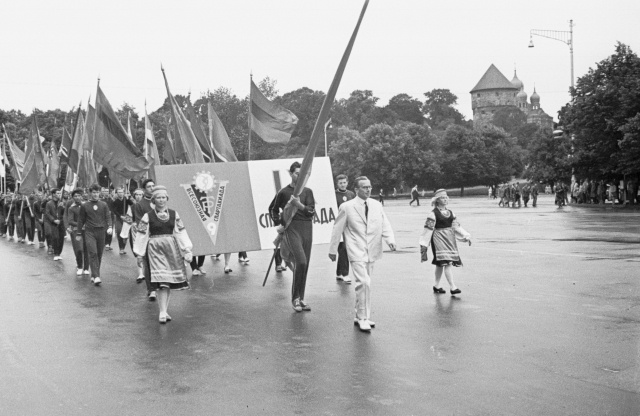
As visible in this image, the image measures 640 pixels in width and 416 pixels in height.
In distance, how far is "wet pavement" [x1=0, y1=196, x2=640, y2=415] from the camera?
5297 millimetres

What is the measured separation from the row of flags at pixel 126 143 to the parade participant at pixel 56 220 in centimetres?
74

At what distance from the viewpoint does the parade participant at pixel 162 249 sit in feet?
28.3

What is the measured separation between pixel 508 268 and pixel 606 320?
516 centimetres

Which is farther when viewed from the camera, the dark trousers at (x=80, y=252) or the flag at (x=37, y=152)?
the flag at (x=37, y=152)

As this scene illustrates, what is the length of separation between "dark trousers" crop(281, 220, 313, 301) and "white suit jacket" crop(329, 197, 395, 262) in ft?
2.99

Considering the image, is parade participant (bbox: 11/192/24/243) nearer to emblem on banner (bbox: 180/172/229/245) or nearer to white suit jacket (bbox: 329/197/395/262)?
emblem on banner (bbox: 180/172/229/245)

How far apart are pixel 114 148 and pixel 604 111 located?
31.0 metres

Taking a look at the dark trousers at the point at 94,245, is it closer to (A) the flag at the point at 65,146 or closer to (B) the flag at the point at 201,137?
(B) the flag at the point at 201,137

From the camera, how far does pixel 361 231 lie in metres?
8.32

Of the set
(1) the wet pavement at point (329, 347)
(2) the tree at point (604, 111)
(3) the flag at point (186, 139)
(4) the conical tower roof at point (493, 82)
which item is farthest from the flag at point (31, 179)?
(4) the conical tower roof at point (493, 82)

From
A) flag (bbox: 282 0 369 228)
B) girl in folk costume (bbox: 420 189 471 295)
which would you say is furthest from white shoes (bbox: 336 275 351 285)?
flag (bbox: 282 0 369 228)

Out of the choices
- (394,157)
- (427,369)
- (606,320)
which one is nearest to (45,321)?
(427,369)

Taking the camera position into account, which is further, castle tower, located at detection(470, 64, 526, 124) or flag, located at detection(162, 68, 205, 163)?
castle tower, located at detection(470, 64, 526, 124)

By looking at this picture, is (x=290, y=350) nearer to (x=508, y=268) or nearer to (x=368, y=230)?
(x=368, y=230)
